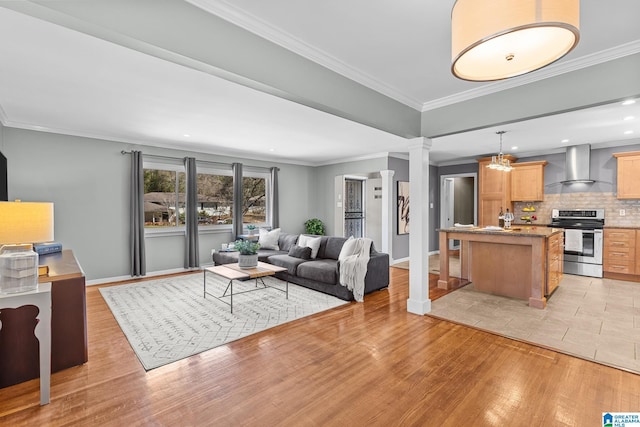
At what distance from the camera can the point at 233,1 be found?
1893 mm

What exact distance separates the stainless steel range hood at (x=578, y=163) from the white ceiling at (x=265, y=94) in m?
0.26

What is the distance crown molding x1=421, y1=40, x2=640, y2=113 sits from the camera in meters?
2.41

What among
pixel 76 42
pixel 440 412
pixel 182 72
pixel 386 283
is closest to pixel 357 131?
pixel 386 283

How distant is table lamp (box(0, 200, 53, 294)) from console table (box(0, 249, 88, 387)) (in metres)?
0.42

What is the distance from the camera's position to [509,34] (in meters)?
1.26

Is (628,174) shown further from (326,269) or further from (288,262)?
(288,262)

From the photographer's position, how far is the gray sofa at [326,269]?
4495mm

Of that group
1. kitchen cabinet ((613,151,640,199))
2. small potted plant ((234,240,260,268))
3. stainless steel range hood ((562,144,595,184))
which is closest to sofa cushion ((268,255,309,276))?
small potted plant ((234,240,260,268))

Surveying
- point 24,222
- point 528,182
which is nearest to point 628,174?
point 528,182

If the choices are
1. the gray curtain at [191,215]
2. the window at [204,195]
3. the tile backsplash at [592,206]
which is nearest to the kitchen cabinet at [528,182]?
the tile backsplash at [592,206]

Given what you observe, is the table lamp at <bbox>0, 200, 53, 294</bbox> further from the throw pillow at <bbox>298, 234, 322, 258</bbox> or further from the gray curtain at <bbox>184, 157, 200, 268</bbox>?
the gray curtain at <bbox>184, 157, 200, 268</bbox>

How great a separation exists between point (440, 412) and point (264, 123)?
4.01 meters

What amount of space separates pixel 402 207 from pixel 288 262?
3629mm

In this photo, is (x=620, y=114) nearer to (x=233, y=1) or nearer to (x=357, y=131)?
(x=357, y=131)
